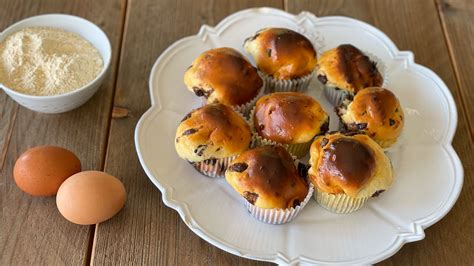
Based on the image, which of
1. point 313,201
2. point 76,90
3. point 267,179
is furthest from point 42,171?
point 313,201

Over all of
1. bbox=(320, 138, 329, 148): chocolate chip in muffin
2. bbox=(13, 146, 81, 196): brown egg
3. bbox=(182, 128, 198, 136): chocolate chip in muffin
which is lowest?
bbox=(13, 146, 81, 196): brown egg

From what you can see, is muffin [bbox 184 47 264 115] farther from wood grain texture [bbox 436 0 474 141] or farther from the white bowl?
wood grain texture [bbox 436 0 474 141]

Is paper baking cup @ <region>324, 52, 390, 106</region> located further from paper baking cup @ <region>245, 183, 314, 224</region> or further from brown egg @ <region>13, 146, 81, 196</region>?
brown egg @ <region>13, 146, 81, 196</region>

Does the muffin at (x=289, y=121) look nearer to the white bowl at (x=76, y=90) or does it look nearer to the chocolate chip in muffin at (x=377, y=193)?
the chocolate chip in muffin at (x=377, y=193)

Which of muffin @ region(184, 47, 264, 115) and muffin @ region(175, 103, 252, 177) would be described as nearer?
muffin @ region(175, 103, 252, 177)

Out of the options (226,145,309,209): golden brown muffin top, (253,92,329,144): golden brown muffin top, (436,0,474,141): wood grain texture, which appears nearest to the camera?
(226,145,309,209): golden brown muffin top

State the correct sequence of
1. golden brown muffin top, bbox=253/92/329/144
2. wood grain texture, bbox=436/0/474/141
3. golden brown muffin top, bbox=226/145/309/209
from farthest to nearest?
wood grain texture, bbox=436/0/474/141
golden brown muffin top, bbox=253/92/329/144
golden brown muffin top, bbox=226/145/309/209

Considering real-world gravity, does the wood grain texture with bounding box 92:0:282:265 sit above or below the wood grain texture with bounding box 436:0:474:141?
below

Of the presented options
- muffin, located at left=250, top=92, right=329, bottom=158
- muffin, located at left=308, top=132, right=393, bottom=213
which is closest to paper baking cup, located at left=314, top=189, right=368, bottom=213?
muffin, located at left=308, top=132, right=393, bottom=213
